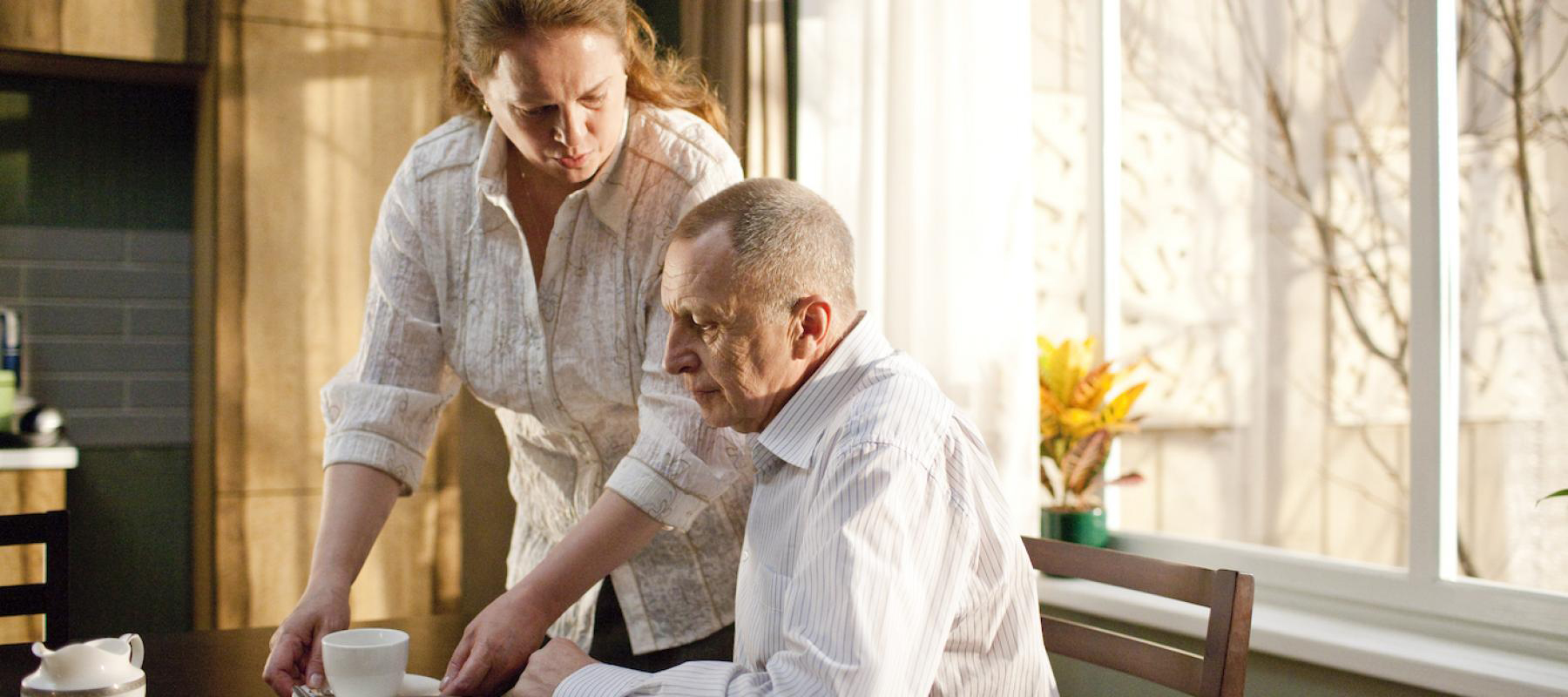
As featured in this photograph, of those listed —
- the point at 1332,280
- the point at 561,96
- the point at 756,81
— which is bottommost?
the point at 1332,280

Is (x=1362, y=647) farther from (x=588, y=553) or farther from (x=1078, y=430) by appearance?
(x=588, y=553)

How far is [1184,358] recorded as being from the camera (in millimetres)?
2652

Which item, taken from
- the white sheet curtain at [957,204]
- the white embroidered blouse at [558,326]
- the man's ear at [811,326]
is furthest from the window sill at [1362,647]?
the man's ear at [811,326]

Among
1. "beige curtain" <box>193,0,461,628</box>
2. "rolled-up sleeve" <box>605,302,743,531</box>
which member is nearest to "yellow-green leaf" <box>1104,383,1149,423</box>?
"rolled-up sleeve" <box>605,302,743,531</box>

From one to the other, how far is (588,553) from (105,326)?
2.93 meters

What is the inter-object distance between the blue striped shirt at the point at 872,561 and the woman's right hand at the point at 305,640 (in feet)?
1.05

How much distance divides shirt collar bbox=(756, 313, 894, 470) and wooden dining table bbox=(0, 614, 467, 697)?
45cm

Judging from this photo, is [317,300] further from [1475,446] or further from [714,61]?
[1475,446]

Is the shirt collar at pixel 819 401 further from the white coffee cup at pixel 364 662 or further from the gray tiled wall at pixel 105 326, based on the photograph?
the gray tiled wall at pixel 105 326

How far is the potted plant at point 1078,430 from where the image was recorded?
244 centimetres

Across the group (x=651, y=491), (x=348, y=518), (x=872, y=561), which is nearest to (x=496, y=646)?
(x=651, y=491)

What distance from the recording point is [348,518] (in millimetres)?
1411

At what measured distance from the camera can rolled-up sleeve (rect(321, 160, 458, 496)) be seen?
1.46 metres

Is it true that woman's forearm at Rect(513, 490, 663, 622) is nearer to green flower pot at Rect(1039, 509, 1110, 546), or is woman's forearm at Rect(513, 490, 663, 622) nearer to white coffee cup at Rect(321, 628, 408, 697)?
white coffee cup at Rect(321, 628, 408, 697)
